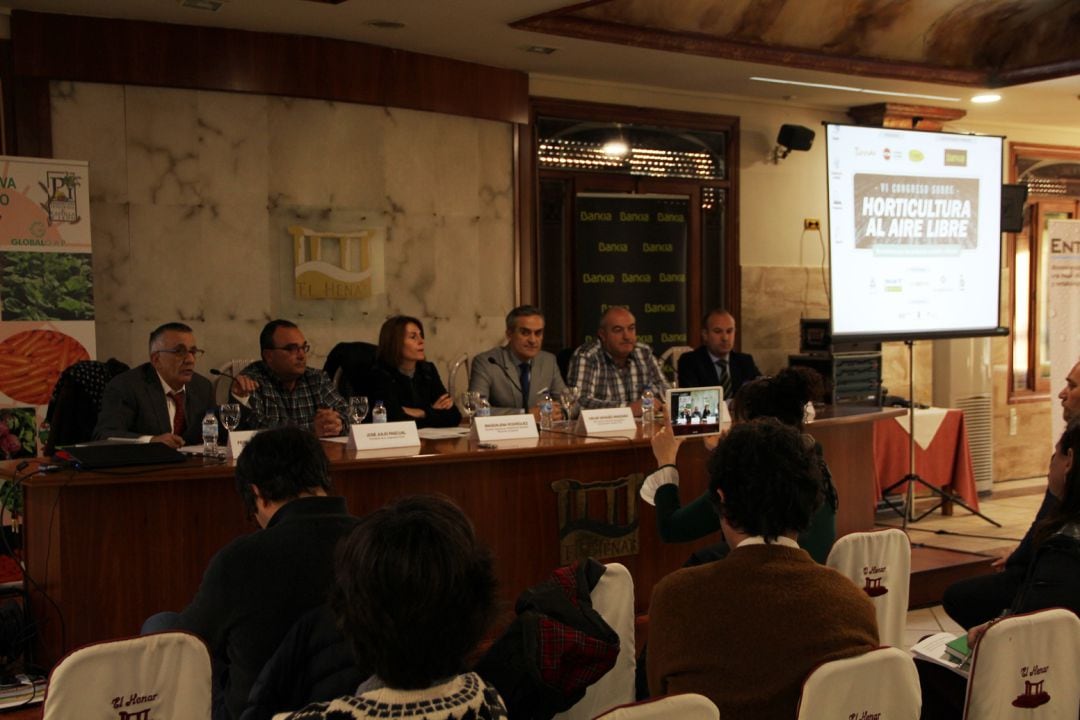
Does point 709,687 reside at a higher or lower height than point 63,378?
lower

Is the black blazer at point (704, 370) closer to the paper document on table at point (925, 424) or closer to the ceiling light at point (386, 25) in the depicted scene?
the paper document on table at point (925, 424)

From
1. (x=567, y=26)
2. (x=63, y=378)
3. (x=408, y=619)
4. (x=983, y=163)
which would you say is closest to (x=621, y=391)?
(x=567, y=26)

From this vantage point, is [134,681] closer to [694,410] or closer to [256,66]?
[694,410]

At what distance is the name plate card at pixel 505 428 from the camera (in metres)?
4.52

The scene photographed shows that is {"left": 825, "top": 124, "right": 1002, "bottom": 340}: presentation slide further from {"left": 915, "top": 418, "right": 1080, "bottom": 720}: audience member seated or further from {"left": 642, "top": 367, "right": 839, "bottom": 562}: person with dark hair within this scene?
{"left": 915, "top": 418, "right": 1080, "bottom": 720}: audience member seated

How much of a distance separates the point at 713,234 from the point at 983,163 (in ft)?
6.34

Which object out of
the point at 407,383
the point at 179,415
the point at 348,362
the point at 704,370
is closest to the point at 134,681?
the point at 179,415

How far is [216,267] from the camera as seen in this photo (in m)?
6.38

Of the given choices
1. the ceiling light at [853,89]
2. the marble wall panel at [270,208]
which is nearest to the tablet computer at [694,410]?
the marble wall panel at [270,208]

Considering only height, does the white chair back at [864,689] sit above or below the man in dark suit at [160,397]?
below

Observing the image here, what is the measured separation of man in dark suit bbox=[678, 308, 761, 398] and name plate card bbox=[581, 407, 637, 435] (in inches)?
78.5

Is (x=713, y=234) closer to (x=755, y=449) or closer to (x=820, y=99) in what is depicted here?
(x=820, y=99)

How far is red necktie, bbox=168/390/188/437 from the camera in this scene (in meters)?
4.88

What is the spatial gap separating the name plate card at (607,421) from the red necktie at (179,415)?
5.72ft
